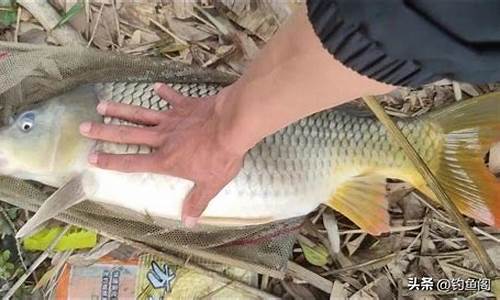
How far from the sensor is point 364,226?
61.1 inches

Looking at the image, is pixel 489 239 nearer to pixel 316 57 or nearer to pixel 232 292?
pixel 232 292

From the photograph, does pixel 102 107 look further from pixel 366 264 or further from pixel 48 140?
pixel 366 264

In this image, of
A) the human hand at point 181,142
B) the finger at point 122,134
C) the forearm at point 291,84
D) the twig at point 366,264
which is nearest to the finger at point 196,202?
the human hand at point 181,142

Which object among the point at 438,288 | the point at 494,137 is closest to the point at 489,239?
the point at 438,288

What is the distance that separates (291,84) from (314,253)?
2.95ft

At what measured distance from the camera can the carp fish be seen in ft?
4.52

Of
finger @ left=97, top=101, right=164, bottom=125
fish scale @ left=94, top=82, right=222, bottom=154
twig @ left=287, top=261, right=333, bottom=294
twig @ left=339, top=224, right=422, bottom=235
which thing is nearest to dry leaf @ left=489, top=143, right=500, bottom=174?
twig @ left=339, top=224, right=422, bottom=235

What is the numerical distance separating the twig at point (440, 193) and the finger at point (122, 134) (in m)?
0.35

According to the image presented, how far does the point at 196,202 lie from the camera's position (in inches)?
52.9

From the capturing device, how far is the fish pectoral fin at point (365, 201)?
151 cm

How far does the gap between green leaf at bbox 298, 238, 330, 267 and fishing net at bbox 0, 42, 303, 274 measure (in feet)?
0.30

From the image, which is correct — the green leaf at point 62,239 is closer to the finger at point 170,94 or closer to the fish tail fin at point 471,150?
the finger at point 170,94

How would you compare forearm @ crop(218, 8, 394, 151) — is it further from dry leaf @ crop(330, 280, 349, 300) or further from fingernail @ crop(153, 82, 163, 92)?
dry leaf @ crop(330, 280, 349, 300)

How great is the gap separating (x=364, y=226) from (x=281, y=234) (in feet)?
0.57
